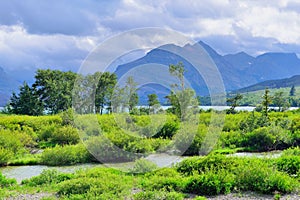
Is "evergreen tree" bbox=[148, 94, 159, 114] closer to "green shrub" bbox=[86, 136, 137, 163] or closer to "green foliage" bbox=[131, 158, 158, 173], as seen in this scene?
"green shrub" bbox=[86, 136, 137, 163]

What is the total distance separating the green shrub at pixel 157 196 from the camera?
340 inches

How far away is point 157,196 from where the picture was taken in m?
8.64

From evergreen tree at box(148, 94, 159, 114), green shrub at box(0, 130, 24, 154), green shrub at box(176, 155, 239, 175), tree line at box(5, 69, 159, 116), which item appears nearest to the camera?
green shrub at box(176, 155, 239, 175)

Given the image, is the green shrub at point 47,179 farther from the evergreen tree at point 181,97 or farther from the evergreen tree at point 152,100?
the evergreen tree at point 152,100

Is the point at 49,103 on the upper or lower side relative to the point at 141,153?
upper

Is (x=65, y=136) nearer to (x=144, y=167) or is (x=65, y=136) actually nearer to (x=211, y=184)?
(x=144, y=167)

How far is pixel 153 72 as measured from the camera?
544 inches

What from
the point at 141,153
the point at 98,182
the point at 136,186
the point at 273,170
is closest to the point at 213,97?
the point at 141,153

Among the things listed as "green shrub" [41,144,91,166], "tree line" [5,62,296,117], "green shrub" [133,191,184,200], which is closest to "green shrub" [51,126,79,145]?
"tree line" [5,62,296,117]

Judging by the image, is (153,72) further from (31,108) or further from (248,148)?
(31,108)

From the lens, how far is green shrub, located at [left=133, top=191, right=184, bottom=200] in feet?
28.3

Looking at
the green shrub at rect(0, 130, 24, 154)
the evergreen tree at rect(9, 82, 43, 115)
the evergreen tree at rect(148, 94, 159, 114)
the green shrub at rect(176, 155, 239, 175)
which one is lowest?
the green shrub at rect(176, 155, 239, 175)

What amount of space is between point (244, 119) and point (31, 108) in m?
26.4

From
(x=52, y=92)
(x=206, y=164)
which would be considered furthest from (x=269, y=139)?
(x=52, y=92)
